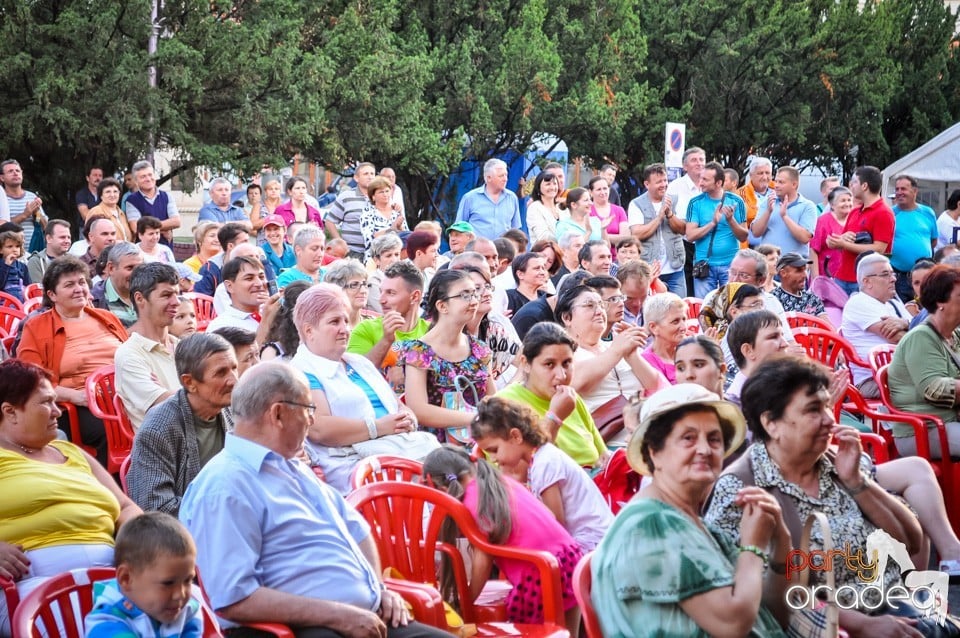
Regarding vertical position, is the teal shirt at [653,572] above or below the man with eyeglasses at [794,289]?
above

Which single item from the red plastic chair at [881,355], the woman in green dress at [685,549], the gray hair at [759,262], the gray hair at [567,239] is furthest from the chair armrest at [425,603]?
the gray hair at [567,239]

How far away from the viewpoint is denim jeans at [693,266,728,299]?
39.7 ft

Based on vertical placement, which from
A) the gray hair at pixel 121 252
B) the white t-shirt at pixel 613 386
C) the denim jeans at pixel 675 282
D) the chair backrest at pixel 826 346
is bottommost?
the denim jeans at pixel 675 282

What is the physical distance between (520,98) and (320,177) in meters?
13.7

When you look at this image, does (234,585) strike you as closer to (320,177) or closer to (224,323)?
(224,323)

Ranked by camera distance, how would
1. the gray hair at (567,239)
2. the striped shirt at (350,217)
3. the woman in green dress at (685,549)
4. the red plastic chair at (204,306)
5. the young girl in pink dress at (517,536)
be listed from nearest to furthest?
the woman in green dress at (685,549)
the young girl in pink dress at (517,536)
the red plastic chair at (204,306)
the gray hair at (567,239)
the striped shirt at (350,217)

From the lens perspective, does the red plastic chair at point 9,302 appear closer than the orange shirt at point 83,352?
No

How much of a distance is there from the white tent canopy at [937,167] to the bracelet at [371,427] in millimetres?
15226

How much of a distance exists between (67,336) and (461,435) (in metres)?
2.43

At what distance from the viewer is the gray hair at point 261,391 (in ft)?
13.0

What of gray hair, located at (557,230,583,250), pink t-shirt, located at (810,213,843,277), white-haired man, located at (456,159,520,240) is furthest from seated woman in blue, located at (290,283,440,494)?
pink t-shirt, located at (810,213,843,277)

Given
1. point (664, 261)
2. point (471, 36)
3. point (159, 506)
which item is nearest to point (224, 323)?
point (159, 506)

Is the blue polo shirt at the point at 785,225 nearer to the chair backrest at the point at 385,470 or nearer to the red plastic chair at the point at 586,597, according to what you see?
the chair backrest at the point at 385,470

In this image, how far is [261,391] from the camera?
13.1 feet
